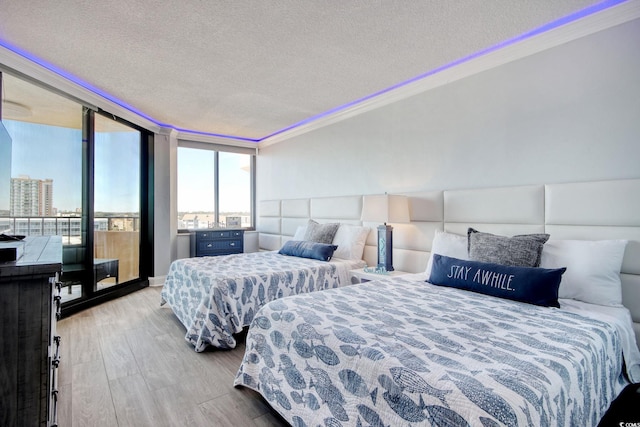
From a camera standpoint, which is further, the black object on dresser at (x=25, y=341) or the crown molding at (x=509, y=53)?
the crown molding at (x=509, y=53)

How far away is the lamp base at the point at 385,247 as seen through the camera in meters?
3.13

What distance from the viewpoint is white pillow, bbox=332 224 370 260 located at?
359cm

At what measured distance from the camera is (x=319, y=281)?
3154mm

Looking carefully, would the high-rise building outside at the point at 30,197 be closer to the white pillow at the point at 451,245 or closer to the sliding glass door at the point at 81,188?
the sliding glass door at the point at 81,188

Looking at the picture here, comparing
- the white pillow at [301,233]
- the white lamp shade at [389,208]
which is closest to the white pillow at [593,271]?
the white lamp shade at [389,208]

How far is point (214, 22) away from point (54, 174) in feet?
8.36

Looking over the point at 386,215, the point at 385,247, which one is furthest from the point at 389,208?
the point at 385,247

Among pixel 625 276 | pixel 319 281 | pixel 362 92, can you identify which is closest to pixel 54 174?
pixel 319 281

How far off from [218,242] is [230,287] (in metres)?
2.64

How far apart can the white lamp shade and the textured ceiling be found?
1218 millimetres

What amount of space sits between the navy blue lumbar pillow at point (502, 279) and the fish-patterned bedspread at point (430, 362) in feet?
0.23

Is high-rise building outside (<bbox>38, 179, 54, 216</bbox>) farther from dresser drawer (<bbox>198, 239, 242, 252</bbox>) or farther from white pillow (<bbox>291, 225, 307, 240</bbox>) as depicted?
white pillow (<bbox>291, 225, 307, 240</bbox>)

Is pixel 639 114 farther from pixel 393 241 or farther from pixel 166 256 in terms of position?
pixel 166 256

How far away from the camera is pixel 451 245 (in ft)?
8.34
